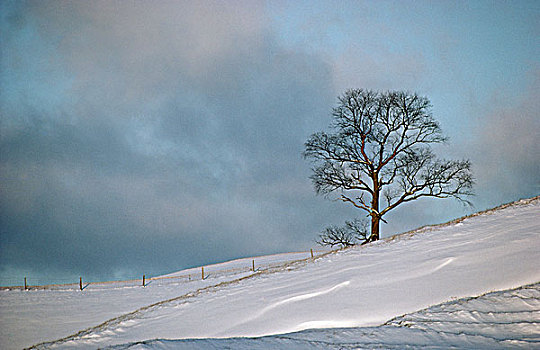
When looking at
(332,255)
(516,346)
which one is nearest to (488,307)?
(516,346)

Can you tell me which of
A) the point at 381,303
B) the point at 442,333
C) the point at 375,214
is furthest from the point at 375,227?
the point at 442,333

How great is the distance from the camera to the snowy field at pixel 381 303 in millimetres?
5094

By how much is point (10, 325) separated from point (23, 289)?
356 inches

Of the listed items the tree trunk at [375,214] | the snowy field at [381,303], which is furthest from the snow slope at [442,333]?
the tree trunk at [375,214]

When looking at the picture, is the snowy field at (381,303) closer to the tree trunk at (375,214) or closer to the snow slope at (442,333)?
the snow slope at (442,333)

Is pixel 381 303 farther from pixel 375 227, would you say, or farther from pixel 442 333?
pixel 375 227

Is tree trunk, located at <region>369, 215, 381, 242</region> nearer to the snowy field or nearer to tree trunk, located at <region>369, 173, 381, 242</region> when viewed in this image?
tree trunk, located at <region>369, 173, 381, 242</region>

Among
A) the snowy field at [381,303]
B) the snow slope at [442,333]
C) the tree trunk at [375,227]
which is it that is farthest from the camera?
the tree trunk at [375,227]

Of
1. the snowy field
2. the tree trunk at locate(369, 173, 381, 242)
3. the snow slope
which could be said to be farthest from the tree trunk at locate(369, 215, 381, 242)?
the snow slope

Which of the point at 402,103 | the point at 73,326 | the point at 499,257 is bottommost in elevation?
the point at 73,326

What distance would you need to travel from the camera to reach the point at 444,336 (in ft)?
16.7

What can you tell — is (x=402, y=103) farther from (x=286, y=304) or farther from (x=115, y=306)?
(x=115, y=306)

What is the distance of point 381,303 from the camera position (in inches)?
311

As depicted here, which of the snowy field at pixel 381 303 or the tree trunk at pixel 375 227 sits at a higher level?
the tree trunk at pixel 375 227
